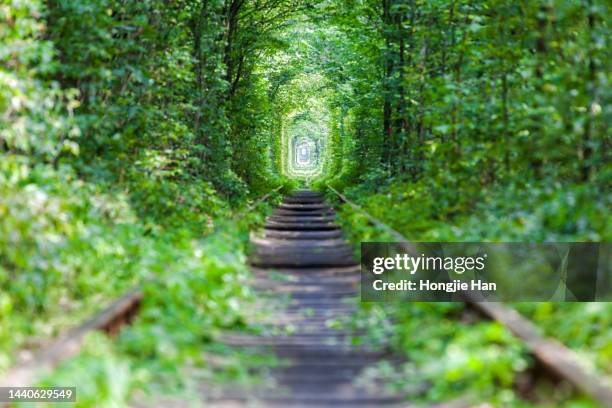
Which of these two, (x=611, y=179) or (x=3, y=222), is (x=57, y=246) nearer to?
(x=3, y=222)

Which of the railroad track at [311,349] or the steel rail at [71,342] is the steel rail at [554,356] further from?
the steel rail at [71,342]

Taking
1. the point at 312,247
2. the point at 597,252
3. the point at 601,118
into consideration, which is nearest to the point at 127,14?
the point at 312,247

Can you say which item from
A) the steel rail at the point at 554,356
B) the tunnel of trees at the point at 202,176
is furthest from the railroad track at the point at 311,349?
the tunnel of trees at the point at 202,176

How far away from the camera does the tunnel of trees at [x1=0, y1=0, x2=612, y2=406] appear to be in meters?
Answer: 5.74

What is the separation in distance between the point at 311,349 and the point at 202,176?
1428 cm

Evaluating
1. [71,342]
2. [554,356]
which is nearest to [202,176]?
[71,342]

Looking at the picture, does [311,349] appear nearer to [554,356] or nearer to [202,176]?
[554,356]

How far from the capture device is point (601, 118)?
27.9ft

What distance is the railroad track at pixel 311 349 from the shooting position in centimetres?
452

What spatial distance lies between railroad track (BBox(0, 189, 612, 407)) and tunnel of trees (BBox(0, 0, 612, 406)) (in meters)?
0.19

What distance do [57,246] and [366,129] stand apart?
26.4 m

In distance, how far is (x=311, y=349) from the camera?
6387 millimetres

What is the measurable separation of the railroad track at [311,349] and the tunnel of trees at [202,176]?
0.19 metres

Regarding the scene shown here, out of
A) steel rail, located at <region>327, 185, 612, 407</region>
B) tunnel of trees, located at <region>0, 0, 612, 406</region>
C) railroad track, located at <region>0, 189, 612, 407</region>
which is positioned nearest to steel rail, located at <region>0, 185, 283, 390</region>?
railroad track, located at <region>0, 189, 612, 407</region>
